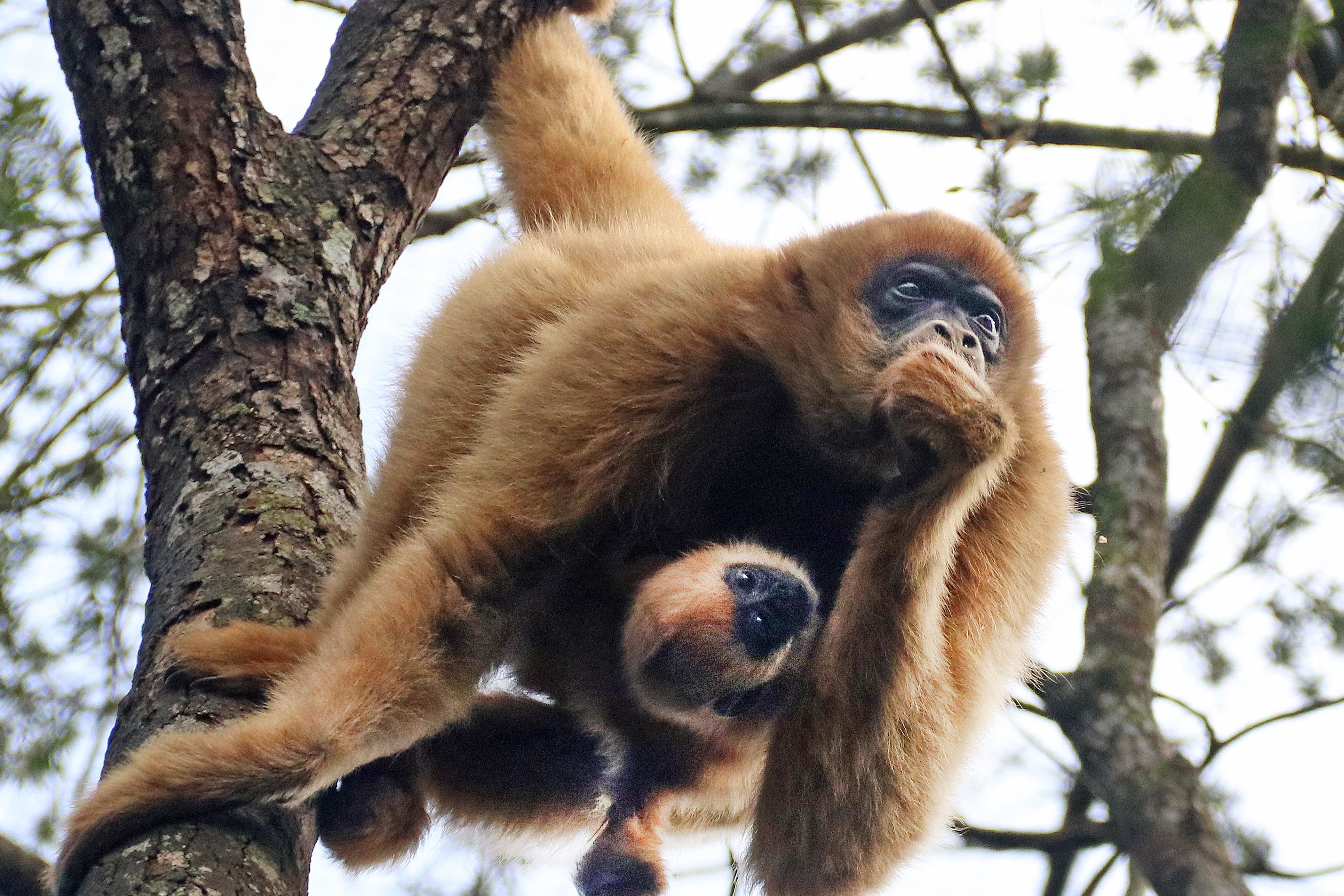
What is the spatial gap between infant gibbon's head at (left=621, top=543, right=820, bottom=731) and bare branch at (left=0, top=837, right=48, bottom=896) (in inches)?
67.3

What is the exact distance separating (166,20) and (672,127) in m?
2.81

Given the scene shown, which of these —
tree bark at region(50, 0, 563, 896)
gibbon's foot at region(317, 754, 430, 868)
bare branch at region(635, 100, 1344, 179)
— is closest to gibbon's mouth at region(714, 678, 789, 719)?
gibbon's foot at region(317, 754, 430, 868)

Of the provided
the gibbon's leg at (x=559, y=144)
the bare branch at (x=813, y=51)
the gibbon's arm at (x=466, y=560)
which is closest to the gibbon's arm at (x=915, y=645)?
the gibbon's arm at (x=466, y=560)

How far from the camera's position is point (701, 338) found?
11.9 feet

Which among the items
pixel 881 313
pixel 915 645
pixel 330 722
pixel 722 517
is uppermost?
pixel 881 313

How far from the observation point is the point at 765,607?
11.1 ft

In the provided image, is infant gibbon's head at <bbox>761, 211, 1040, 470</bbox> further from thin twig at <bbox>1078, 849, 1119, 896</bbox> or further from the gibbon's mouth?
thin twig at <bbox>1078, 849, 1119, 896</bbox>

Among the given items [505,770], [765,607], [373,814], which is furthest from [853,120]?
[373,814]

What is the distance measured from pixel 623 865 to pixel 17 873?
A: 1755mm

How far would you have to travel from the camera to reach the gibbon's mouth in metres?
3.48

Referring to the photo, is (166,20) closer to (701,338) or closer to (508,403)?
(508,403)

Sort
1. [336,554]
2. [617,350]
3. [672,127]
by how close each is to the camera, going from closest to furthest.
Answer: [336,554]
[617,350]
[672,127]

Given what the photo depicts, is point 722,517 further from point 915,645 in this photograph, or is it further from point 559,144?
point 559,144

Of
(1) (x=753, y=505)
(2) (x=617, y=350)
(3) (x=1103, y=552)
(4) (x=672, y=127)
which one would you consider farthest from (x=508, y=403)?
(4) (x=672, y=127)
